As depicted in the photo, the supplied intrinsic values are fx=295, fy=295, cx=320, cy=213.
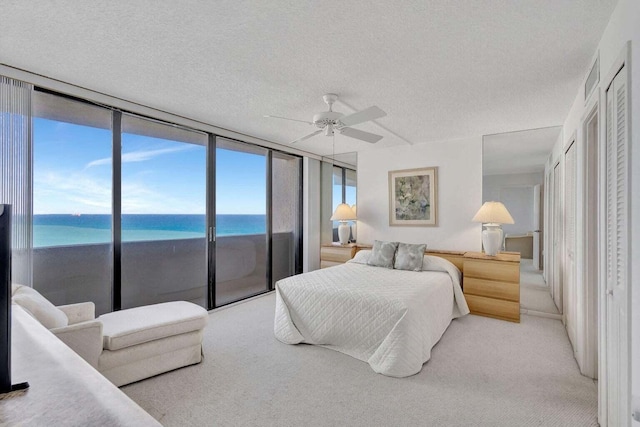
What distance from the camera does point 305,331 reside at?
3.13 metres

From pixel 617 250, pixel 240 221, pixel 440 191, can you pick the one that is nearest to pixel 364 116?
pixel 617 250

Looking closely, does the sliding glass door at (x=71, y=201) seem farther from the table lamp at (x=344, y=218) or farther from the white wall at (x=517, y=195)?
the white wall at (x=517, y=195)

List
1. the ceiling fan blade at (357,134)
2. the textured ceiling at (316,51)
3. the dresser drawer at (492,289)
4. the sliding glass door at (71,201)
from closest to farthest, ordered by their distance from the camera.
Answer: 1. the textured ceiling at (316,51)
2. the sliding glass door at (71,201)
3. the ceiling fan blade at (357,134)
4. the dresser drawer at (492,289)

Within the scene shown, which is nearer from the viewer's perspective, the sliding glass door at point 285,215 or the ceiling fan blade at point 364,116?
the ceiling fan blade at point 364,116

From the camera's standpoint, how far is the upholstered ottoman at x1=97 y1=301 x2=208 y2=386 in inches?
88.1

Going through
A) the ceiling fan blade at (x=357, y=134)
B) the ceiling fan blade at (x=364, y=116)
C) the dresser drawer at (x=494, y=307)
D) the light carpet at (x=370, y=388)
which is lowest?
the light carpet at (x=370, y=388)

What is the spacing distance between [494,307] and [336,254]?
255cm

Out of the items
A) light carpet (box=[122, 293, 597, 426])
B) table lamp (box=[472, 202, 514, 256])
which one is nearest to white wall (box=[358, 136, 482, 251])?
table lamp (box=[472, 202, 514, 256])

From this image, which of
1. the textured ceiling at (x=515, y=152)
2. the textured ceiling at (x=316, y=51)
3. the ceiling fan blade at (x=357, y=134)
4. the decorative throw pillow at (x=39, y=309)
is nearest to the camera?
the textured ceiling at (x=316, y=51)

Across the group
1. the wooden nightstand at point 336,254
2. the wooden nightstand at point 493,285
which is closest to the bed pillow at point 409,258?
the wooden nightstand at point 493,285

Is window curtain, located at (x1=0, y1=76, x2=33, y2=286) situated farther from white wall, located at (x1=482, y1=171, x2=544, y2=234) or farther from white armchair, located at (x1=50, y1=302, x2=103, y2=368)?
white wall, located at (x1=482, y1=171, x2=544, y2=234)

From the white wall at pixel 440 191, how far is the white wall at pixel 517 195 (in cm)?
24

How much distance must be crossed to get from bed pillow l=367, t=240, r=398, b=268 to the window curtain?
12.2 feet

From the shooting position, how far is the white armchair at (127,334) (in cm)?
199
